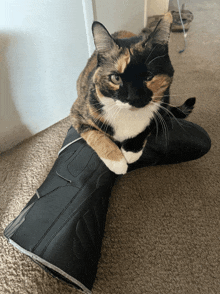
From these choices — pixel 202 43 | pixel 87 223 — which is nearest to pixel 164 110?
pixel 87 223

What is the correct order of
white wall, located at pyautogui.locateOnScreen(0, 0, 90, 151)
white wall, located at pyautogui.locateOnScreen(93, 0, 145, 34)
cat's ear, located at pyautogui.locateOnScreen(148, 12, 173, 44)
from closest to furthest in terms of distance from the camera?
cat's ear, located at pyautogui.locateOnScreen(148, 12, 173, 44) < white wall, located at pyautogui.locateOnScreen(0, 0, 90, 151) < white wall, located at pyautogui.locateOnScreen(93, 0, 145, 34)

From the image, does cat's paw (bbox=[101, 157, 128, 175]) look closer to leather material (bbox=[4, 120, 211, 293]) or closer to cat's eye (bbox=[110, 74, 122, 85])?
leather material (bbox=[4, 120, 211, 293])

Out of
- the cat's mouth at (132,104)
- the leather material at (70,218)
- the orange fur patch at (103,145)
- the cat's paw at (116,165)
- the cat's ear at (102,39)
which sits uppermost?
the cat's ear at (102,39)

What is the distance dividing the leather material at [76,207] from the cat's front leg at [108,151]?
2.1 inches

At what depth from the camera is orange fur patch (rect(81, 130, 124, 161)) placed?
0.72 meters

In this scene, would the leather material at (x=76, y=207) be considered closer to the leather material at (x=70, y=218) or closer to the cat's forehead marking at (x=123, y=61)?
the leather material at (x=70, y=218)

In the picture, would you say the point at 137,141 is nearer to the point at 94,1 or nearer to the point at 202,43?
the point at 94,1

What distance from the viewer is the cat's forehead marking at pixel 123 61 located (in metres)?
0.60

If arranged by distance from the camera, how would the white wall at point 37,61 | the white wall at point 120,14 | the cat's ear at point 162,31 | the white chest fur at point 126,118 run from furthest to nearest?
1. the white wall at point 120,14
2. the white wall at point 37,61
3. the white chest fur at point 126,118
4. the cat's ear at point 162,31

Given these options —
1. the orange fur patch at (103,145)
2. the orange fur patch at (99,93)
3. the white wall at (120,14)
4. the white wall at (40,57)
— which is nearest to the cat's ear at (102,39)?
the orange fur patch at (99,93)

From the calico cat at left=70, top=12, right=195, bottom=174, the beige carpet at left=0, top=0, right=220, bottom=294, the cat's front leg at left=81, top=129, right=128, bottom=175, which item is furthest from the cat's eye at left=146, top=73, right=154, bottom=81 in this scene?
the beige carpet at left=0, top=0, right=220, bottom=294

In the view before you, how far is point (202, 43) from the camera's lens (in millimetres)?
1810

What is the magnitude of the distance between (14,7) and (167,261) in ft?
3.42

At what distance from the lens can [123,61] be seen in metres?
0.60
